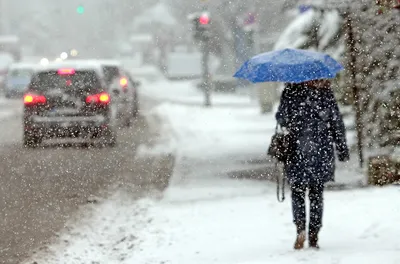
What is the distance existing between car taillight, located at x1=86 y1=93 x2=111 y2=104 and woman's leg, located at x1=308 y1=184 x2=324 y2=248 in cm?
1047

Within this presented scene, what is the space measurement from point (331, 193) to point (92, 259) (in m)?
4.07

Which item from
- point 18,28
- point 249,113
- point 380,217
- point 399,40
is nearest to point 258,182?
point 399,40

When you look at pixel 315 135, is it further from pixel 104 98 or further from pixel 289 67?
pixel 104 98

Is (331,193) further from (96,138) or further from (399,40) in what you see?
(96,138)

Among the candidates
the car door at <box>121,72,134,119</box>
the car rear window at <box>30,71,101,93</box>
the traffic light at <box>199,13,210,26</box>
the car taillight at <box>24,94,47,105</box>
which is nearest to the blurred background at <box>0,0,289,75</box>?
the traffic light at <box>199,13,210,26</box>

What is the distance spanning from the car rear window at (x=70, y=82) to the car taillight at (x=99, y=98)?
116mm

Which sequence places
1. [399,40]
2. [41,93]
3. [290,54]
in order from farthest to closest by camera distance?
[41,93]
[399,40]
[290,54]

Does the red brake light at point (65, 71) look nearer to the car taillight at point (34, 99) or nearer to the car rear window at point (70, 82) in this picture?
the car rear window at point (70, 82)

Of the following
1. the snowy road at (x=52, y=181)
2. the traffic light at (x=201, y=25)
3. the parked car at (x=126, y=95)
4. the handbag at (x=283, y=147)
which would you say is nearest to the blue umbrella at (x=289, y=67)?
the handbag at (x=283, y=147)

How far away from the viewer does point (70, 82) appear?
18.0m

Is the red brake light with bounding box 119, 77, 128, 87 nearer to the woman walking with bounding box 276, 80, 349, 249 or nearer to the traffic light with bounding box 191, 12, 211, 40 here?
the traffic light with bounding box 191, 12, 211, 40

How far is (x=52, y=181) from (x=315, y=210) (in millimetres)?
6062

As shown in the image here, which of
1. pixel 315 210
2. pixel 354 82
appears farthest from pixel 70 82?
pixel 315 210

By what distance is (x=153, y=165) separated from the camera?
15469 millimetres
